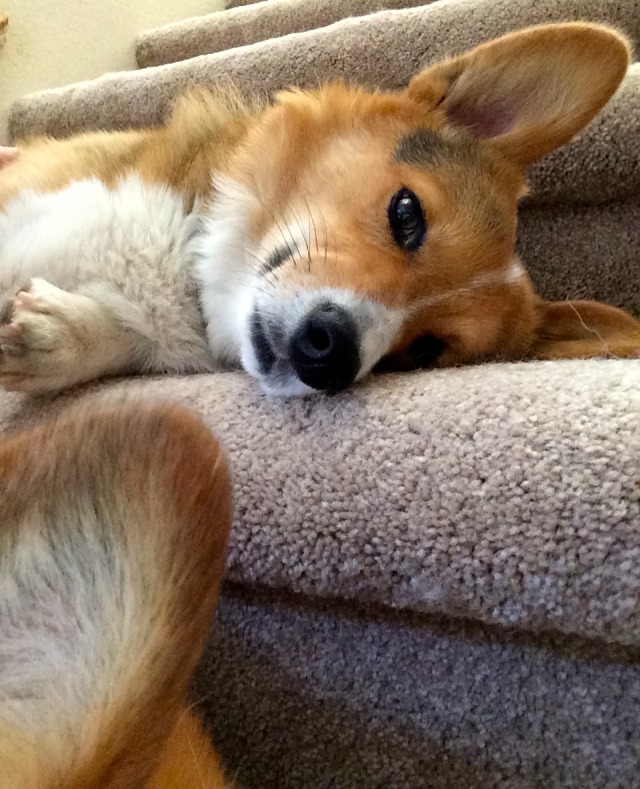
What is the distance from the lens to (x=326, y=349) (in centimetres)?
103

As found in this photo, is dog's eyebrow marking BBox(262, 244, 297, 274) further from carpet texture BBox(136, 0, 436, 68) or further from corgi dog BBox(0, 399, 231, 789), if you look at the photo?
carpet texture BBox(136, 0, 436, 68)

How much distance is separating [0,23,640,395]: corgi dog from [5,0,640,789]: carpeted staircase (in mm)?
165

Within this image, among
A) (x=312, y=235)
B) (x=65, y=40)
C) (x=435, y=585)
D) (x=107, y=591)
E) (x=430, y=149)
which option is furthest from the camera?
(x=65, y=40)

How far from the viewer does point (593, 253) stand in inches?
67.0

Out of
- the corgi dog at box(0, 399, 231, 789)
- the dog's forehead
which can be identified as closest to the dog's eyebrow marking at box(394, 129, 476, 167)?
the dog's forehead

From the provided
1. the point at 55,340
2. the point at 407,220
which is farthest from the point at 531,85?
the point at 55,340

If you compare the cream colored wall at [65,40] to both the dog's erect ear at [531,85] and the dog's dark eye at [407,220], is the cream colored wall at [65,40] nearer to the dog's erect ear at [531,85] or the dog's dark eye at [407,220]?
the dog's erect ear at [531,85]

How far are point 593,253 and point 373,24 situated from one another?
2.80 feet

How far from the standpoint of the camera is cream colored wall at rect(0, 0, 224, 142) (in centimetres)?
244

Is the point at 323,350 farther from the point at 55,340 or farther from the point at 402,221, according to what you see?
the point at 55,340

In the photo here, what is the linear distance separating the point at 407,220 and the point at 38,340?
0.65 meters

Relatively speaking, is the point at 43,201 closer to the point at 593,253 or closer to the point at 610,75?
the point at 610,75

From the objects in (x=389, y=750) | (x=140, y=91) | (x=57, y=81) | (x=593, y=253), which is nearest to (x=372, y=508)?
(x=389, y=750)

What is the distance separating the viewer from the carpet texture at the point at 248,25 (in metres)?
2.36
